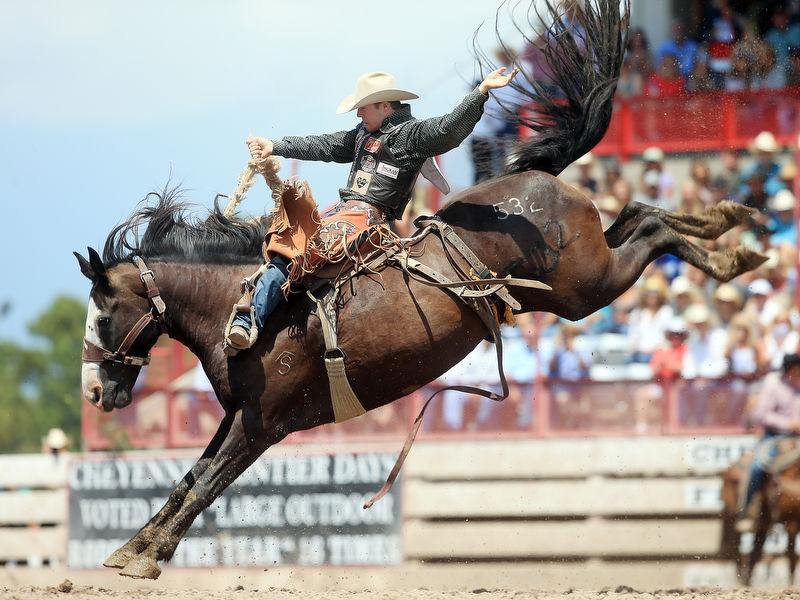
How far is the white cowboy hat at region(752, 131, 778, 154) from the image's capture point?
10984 mm

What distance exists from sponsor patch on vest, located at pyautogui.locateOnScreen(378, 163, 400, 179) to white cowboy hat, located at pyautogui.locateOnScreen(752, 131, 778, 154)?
593cm

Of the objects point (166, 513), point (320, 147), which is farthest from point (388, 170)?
point (166, 513)

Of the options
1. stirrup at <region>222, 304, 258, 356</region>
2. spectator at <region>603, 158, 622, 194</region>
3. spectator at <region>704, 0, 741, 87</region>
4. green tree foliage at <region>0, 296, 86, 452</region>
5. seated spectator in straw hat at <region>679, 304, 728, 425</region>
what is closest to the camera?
stirrup at <region>222, 304, 258, 356</region>

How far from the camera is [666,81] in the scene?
40.0 feet

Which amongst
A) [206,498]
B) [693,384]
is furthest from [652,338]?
[206,498]

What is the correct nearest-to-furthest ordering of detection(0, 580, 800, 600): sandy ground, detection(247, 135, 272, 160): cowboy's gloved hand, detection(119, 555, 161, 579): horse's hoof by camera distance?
detection(119, 555, 161, 579): horse's hoof → detection(247, 135, 272, 160): cowboy's gloved hand → detection(0, 580, 800, 600): sandy ground

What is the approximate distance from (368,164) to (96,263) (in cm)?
151

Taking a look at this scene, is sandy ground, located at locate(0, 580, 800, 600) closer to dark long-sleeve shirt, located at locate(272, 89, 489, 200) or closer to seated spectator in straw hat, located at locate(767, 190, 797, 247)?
dark long-sleeve shirt, located at locate(272, 89, 489, 200)

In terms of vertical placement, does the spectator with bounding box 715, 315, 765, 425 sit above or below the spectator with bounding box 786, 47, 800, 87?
below

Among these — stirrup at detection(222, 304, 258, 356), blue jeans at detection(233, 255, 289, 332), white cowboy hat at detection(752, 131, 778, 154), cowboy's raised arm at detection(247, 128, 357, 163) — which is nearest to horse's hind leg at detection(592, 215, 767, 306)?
cowboy's raised arm at detection(247, 128, 357, 163)

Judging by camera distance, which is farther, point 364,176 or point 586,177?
point 586,177

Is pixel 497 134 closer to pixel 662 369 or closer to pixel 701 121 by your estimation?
pixel 662 369

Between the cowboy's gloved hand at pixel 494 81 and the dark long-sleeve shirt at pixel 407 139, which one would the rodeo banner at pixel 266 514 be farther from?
the cowboy's gloved hand at pixel 494 81

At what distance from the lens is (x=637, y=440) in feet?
30.6
